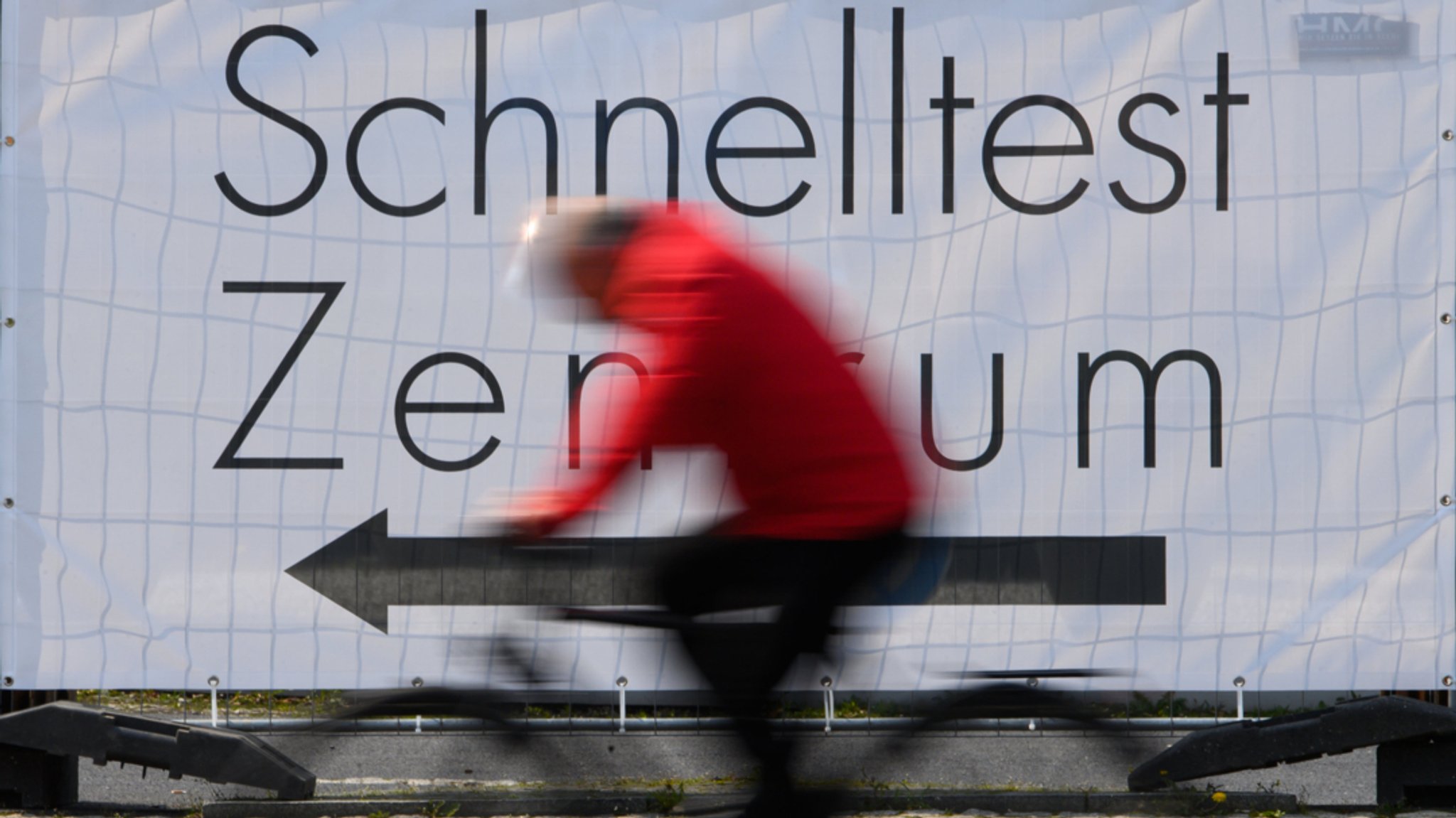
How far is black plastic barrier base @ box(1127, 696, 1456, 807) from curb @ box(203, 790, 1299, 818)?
21cm

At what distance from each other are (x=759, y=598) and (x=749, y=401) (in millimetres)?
457

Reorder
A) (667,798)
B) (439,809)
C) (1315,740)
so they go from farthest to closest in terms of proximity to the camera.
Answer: (439,809)
(667,798)
(1315,740)

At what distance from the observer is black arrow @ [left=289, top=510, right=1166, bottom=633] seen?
448cm

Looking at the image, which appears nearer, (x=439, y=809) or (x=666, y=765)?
(x=439, y=809)

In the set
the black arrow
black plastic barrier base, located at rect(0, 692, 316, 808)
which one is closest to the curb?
black plastic barrier base, located at rect(0, 692, 316, 808)

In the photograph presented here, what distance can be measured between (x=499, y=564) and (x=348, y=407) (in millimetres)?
728

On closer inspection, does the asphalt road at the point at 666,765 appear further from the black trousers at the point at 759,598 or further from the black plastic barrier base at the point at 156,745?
the black trousers at the point at 759,598

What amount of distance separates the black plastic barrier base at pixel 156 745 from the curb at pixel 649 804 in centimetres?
18

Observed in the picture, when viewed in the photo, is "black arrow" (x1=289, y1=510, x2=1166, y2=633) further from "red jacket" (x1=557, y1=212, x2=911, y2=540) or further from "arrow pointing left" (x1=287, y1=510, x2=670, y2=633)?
"red jacket" (x1=557, y1=212, x2=911, y2=540)

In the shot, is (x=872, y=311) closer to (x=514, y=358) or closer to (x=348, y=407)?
(x=514, y=358)

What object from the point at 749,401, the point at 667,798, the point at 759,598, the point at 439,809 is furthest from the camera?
the point at 439,809

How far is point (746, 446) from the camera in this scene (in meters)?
2.92

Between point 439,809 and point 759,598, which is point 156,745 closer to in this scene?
point 439,809

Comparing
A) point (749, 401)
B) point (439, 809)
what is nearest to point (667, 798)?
point (439, 809)
